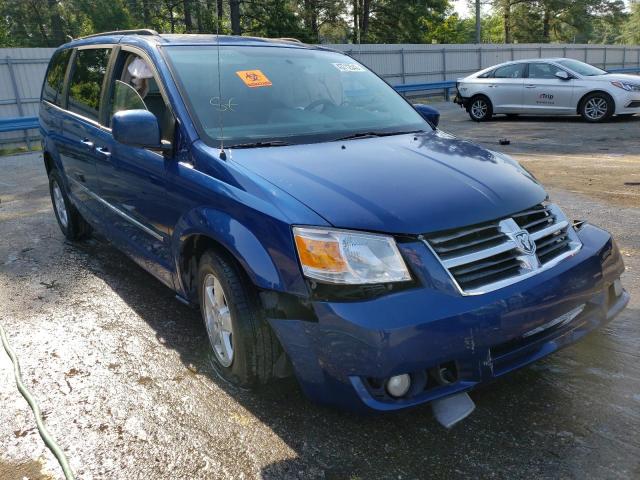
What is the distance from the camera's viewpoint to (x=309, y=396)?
2.45m

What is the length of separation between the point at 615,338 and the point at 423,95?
2107 centimetres

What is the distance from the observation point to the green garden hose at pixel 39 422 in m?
2.37

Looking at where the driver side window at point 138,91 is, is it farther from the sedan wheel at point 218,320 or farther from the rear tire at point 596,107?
the rear tire at point 596,107

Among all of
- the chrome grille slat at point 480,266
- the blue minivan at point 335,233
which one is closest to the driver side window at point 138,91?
the blue minivan at point 335,233

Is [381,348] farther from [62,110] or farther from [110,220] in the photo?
[62,110]

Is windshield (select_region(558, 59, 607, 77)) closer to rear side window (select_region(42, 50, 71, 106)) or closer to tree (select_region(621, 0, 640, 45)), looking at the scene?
rear side window (select_region(42, 50, 71, 106))

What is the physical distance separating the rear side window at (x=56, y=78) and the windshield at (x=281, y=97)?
6.97ft

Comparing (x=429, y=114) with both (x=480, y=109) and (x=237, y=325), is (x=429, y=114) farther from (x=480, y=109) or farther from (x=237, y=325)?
(x=480, y=109)

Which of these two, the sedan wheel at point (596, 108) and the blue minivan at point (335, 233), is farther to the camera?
the sedan wheel at point (596, 108)

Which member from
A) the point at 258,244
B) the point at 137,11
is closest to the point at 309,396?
the point at 258,244

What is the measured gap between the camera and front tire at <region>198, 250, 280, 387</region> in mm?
2637

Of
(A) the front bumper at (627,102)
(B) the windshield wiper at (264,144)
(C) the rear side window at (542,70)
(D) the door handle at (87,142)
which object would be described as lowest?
(A) the front bumper at (627,102)

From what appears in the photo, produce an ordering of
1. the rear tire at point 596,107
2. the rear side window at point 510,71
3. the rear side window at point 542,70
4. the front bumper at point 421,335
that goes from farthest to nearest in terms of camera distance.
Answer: the rear side window at point 510,71
the rear side window at point 542,70
the rear tire at point 596,107
the front bumper at point 421,335

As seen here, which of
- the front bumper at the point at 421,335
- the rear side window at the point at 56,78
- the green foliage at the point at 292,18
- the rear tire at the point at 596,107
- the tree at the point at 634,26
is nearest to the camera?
the front bumper at the point at 421,335
